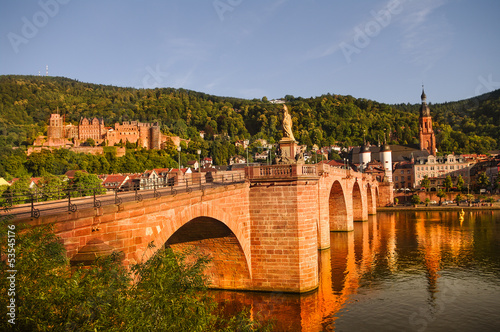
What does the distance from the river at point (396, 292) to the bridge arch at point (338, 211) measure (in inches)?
165

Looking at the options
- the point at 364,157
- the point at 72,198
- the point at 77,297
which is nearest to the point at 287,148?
the point at 72,198

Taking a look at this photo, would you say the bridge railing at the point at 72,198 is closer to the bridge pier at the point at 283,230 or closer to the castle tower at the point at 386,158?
the bridge pier at the point at 283,230

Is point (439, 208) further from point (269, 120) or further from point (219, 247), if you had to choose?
point (269, 120)

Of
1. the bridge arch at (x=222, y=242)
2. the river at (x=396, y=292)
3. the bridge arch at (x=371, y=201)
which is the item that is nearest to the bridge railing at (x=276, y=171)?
the bridge arch at (x=222, y=242)

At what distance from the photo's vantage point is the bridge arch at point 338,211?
4628cm

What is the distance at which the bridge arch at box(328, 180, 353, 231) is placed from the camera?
46281 mm

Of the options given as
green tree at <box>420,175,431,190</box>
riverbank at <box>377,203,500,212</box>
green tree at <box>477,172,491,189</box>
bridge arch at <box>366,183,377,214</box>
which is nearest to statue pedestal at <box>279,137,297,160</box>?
bridge arch at <box>366,183,377,214</box>

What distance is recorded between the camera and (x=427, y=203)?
83.6 m

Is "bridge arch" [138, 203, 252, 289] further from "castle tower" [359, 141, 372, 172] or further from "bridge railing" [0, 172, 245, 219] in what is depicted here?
"castle tower" [359, 141, 372, 172]

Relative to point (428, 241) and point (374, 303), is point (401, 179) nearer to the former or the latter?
point (428, 241)

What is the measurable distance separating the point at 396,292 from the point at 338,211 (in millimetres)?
23477

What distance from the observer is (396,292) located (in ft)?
80.9

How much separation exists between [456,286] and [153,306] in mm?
22560

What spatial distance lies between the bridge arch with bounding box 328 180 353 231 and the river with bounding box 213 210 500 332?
420 cm
